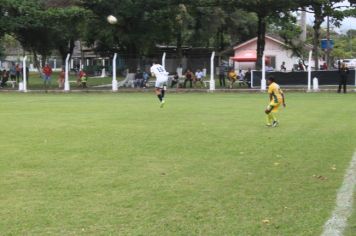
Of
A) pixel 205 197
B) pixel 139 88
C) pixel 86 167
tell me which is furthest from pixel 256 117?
pixel 139 88

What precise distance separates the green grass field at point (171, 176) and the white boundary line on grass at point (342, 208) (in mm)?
93

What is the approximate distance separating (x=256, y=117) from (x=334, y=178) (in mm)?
9189

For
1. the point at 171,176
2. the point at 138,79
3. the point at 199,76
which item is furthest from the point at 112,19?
the point at 171,176

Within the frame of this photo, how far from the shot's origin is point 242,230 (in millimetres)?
5746

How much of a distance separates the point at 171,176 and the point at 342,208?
260 centimetres

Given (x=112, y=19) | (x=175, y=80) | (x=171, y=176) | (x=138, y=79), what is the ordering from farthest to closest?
(x=138, y=79), (x=175, y=80), (x=112, y=19), (x=171, y=176)

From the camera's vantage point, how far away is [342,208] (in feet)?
21.7

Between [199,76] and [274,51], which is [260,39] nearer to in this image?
[199,76]

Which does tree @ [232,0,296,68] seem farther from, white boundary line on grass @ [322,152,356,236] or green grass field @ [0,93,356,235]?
white boundary line on grass @ [322,152,356,236]

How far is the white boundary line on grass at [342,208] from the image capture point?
5.79m

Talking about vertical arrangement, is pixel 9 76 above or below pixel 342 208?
above

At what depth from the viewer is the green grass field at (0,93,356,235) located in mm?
6012

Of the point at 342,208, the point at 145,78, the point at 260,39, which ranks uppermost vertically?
the point at 260,39

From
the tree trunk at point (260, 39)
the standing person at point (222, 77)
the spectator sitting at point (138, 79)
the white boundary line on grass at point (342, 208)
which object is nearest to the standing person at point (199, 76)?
the standing person at point (222, 77)
